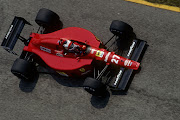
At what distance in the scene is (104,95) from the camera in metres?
7.74

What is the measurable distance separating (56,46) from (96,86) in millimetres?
1816

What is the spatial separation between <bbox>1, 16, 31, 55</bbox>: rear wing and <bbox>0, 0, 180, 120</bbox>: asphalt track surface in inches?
39.0

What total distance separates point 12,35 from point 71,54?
2.05 meters

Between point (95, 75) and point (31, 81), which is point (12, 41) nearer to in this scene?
point (31, 81)

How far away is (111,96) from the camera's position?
309 inches

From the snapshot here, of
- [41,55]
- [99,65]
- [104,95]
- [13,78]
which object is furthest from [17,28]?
[104,95]

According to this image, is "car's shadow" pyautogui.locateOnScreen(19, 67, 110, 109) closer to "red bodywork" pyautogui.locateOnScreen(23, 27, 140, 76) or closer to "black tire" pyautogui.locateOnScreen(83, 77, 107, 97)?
"red bodywork" pyautogui.locateOnScreen(23, 27, 140, 76)

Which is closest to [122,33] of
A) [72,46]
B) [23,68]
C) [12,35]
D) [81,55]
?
[81,55]

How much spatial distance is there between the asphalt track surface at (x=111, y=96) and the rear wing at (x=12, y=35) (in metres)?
0.99

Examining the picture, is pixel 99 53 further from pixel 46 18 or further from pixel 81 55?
pixel 46 18

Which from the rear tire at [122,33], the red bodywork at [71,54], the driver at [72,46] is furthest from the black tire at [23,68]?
the rear tire at [122,33]

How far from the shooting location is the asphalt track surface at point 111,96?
7.65 m

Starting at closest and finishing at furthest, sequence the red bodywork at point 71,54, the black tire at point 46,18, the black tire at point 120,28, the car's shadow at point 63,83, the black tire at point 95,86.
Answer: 1. the black tire at point 95,86
2. the red bodywork at point 71,54
3. the black tire at point 120,28
4. the car's shadow at point 63,83
5. the black tire at point 46,18

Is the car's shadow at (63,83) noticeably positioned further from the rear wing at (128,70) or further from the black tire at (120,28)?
the black tire at (120,28)
